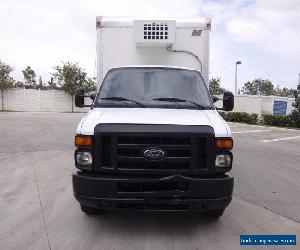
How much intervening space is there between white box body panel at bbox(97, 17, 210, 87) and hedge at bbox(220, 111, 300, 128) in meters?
17.2

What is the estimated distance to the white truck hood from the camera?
461cm

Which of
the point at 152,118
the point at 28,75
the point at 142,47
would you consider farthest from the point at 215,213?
the point at 28,75

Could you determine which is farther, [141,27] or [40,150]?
[40,150]

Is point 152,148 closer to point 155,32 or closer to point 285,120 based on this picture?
point 155,32

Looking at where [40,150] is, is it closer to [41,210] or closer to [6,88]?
[41,210]

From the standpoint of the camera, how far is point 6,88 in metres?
37.3

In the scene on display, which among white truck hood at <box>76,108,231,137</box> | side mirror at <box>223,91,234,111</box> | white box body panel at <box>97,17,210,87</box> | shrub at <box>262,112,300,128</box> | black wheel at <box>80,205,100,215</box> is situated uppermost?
white box body panel at <box>97,17,210,87</box>

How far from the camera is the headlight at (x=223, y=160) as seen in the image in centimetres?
461

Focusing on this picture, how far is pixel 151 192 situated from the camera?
4434mm

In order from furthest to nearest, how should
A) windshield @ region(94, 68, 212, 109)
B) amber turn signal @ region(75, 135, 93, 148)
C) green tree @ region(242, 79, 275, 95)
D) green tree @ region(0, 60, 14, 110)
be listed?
green tree @ region(242, 79, 275, 95) < green tree @ region(0, 60, 14, 110) < windshield @ region(94, 68, 212, 109) < amber turn signal @ region(75, 135, 93, 148)

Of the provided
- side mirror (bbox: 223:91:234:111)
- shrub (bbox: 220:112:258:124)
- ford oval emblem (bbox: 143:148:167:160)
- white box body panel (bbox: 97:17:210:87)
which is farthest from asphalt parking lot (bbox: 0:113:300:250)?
shrub (bbox: 220:112:258:124)

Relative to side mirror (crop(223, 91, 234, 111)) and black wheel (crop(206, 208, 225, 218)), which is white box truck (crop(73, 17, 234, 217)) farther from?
side mirror (crop(223, 91, 234, 111))

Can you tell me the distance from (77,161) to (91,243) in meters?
0.97

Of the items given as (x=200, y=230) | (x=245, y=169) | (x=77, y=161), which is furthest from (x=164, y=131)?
(x=245, y=169)
